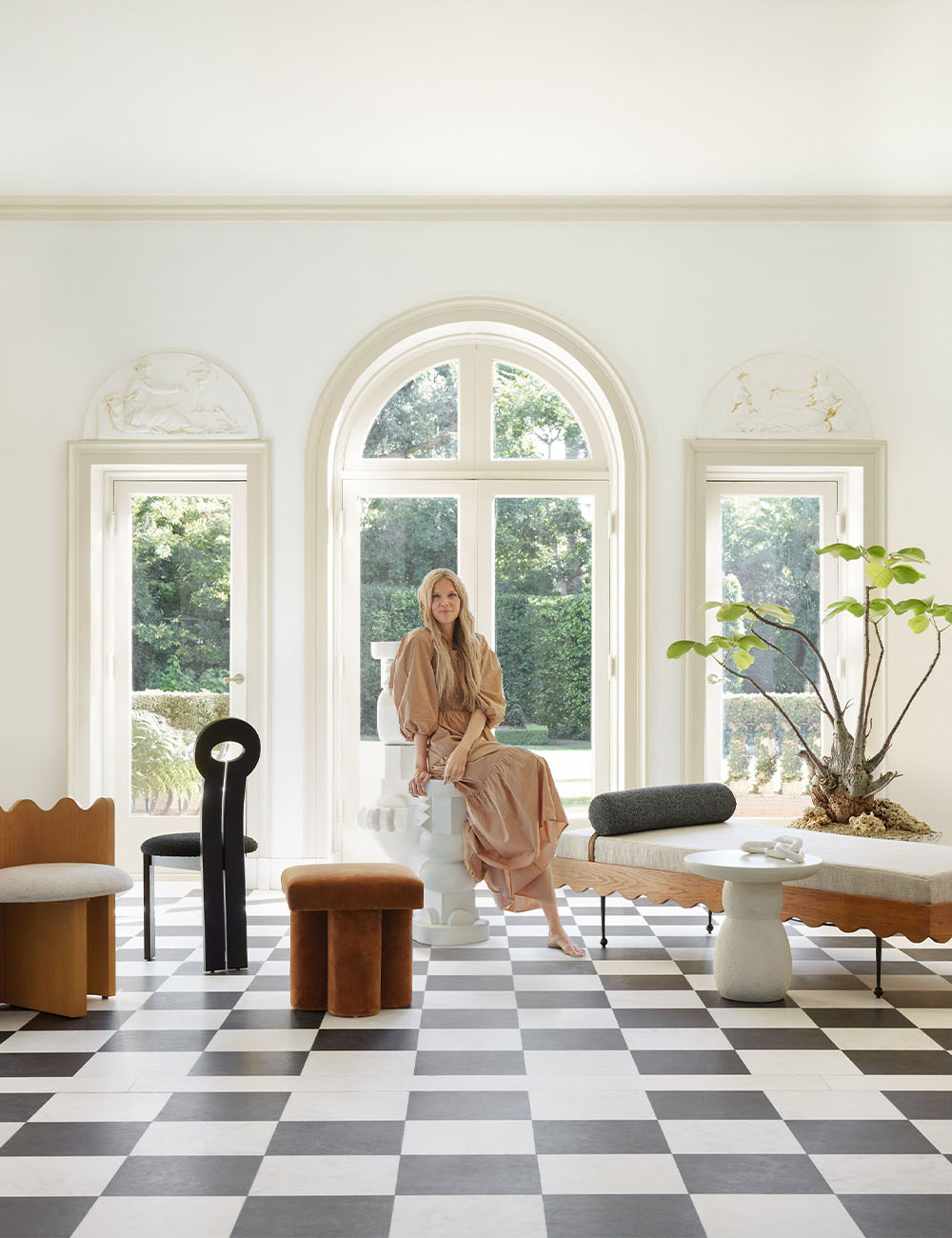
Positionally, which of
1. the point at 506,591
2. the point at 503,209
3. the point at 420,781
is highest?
the point at 503,209

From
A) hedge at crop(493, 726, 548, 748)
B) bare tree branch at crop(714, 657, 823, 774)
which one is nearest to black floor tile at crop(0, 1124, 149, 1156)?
bare tree branch at crop(714, 657, 823, 774)

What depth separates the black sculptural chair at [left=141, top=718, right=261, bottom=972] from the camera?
4.65m

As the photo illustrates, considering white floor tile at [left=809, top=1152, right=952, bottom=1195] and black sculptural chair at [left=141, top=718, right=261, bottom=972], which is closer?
white floor tile at [left=809, top=1152, right=952, bottom=1195]

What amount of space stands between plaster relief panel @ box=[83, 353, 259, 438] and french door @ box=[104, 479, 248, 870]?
1.14ft

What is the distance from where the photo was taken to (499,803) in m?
5.18

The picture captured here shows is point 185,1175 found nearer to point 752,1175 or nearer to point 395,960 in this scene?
point 752,1175

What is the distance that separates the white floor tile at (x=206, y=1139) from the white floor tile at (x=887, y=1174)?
139cm

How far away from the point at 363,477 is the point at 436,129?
2059mm

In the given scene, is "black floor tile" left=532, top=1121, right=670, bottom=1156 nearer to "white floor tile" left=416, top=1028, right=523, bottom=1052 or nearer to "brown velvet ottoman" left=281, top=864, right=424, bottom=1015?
"white floor tile" left=416, top=1028, right=523, bottom=1052

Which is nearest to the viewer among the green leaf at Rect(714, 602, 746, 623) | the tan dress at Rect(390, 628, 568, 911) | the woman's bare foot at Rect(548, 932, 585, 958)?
the woman's bare foot at Rect(548, 932, 585, 958)

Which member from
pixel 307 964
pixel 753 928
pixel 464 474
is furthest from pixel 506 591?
pixel 307 964

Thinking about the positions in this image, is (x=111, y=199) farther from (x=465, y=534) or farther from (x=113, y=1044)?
(x=113, y=1044)

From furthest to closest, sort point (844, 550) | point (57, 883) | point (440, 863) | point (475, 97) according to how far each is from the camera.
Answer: point (844, 550)
point (475, 97)
point (440, 863)
point (57, 883)

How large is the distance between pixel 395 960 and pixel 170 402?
3773 mm
